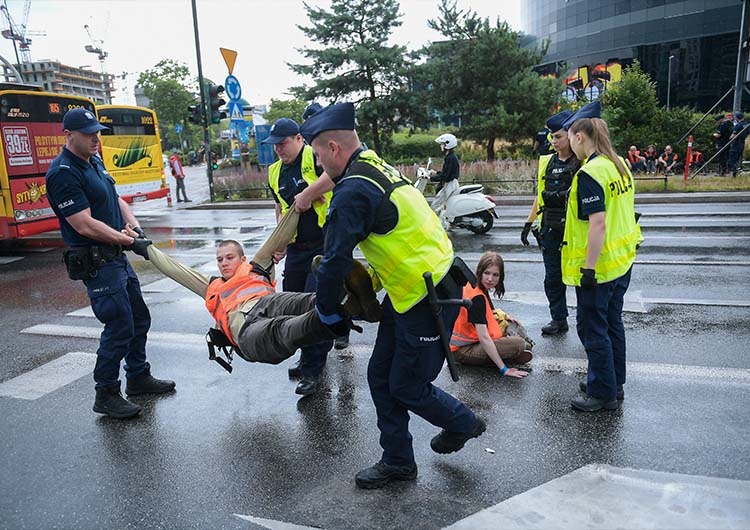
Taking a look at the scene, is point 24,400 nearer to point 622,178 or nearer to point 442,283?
point 442,283

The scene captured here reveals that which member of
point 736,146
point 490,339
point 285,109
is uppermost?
point 285,109

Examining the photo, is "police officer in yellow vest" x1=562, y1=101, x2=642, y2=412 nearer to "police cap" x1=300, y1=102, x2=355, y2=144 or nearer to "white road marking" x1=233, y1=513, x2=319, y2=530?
"police cap" x1=300, y1=102, x2=355, y2=144

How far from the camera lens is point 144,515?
10.5 feet

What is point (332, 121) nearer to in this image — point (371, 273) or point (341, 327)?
point (371, 273)

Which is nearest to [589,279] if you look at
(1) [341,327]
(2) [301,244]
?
(1) [341,327]

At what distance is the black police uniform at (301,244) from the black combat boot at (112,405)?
4.22 feet

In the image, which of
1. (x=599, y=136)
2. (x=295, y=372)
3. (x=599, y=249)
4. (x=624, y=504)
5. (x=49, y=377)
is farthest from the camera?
(x=49, y=377)

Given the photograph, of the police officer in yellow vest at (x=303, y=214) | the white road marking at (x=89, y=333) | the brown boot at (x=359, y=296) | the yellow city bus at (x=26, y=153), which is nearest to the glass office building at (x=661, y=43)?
the yellow city bus at (x=26, y=153)

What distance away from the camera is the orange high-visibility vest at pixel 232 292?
13.9ft

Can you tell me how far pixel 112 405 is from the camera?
440cm

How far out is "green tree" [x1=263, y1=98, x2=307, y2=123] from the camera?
57.6m

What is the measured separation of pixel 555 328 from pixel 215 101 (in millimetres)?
17072

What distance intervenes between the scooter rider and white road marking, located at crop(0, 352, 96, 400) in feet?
22.9

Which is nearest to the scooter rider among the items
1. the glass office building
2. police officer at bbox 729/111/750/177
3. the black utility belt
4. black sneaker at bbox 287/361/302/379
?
black sneaker at bbox 287/361/302/379
